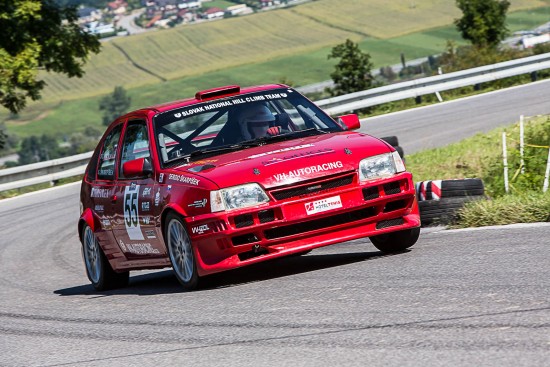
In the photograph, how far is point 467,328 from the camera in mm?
5363

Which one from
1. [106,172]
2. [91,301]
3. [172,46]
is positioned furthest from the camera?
[172,46]

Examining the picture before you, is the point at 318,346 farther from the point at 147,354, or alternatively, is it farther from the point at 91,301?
the point at 91,301

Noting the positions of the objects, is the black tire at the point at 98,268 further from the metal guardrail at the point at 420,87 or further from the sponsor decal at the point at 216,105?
the metal guardrail at the point at 420,87

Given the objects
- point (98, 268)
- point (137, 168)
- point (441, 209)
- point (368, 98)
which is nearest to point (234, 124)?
point (137, 168)

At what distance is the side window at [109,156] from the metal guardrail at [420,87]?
20.2 metres

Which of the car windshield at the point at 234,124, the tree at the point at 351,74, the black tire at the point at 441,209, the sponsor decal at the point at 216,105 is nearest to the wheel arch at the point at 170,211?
the car windshield at the point at 234,124

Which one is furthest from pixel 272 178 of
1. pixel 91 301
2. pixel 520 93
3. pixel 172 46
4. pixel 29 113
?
pixel 172 46

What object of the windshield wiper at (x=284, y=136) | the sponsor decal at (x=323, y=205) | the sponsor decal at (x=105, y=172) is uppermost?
the windshield wiper at (x=284, y=136)

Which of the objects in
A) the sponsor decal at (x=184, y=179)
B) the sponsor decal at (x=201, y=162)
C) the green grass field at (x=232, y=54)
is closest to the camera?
the sponsor decal at (x=184, y=179)

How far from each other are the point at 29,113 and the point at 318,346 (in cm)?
9992

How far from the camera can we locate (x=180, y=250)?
855cm

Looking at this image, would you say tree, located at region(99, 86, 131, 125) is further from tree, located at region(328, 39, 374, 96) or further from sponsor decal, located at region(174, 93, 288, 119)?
sponsor decal, located at region(174, 93, 288, 119)

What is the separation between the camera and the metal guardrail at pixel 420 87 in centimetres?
3175

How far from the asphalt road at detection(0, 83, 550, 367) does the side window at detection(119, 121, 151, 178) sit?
3.65 feet
